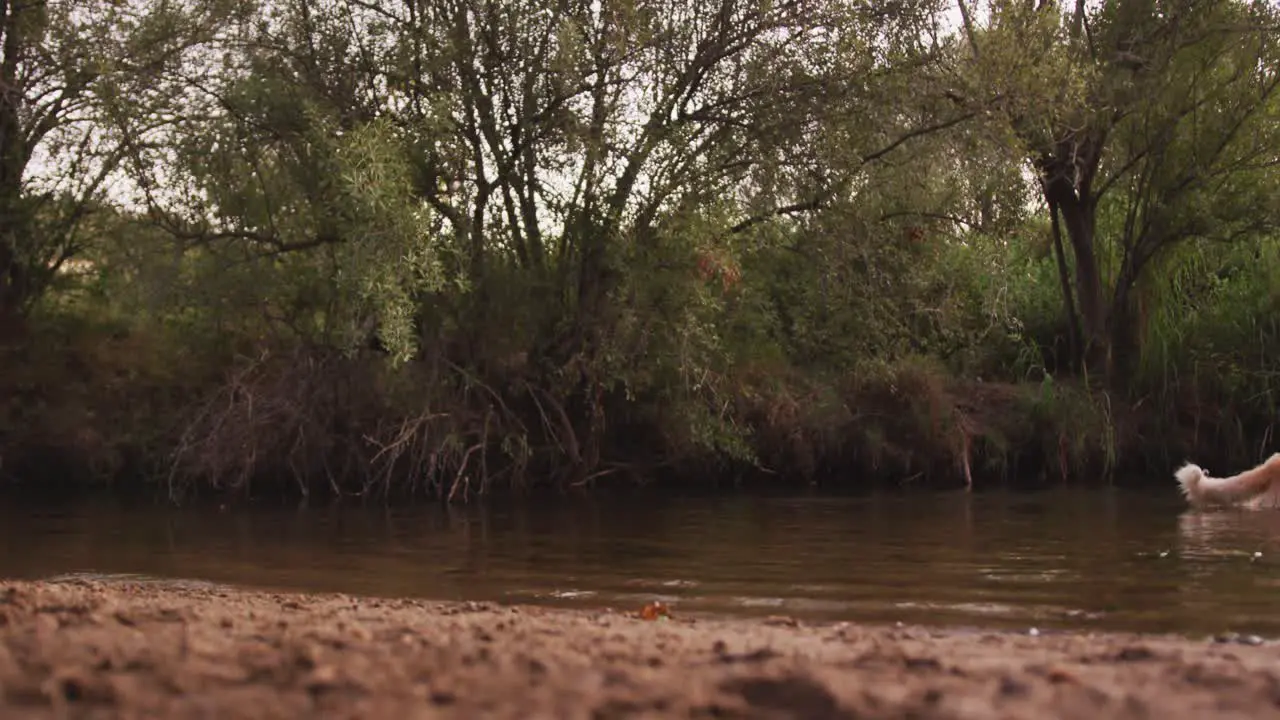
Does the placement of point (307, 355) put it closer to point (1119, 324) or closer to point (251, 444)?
point (251, 444)

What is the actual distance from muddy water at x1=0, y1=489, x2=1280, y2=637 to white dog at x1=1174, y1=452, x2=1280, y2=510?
282 millimetres

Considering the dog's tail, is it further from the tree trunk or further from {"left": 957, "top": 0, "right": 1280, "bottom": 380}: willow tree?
the tree trunk

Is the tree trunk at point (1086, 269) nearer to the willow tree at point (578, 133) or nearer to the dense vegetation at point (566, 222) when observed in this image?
the dense vegetation at point (566, 222)

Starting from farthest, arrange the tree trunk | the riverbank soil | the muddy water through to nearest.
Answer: the tree trunk → the muddy water → the riverbank soil

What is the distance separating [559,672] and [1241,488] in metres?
9.94

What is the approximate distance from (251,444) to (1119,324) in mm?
12479

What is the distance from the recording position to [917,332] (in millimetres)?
15414

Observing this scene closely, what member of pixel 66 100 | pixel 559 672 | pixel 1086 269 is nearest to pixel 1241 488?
pixel 1086 269

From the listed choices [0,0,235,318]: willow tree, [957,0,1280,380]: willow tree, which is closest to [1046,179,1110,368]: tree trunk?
[957,0,1280,380]: willow tree

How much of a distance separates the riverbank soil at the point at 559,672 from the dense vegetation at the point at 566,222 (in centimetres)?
799

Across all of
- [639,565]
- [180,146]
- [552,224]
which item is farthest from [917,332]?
[180,146]

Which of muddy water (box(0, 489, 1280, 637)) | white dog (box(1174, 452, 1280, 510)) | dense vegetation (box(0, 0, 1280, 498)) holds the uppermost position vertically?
dense vegetation (box(0, 0, 1280, 498))

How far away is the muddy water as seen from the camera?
702cm

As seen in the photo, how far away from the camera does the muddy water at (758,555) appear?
702 cm
